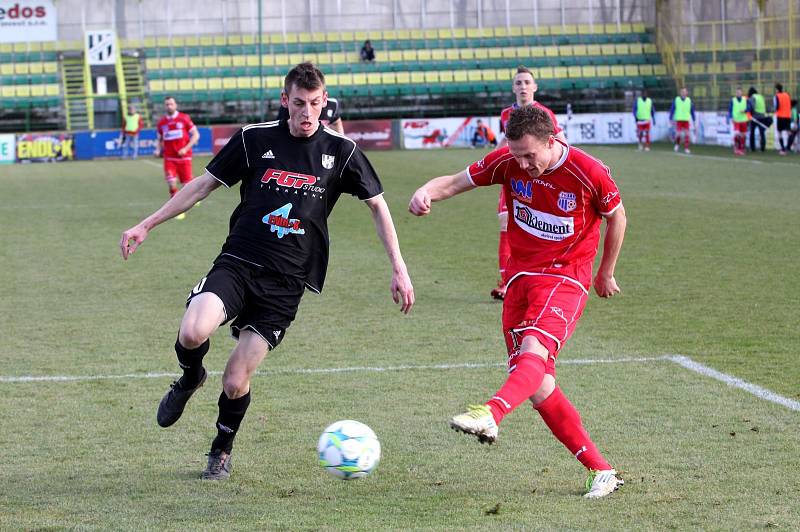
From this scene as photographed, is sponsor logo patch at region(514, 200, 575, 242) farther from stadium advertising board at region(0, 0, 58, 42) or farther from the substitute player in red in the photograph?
stadium advertising board at region(0, 0, 58, 42)

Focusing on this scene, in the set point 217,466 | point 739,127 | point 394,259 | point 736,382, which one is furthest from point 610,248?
point 739,127

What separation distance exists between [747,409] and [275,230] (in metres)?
2.75

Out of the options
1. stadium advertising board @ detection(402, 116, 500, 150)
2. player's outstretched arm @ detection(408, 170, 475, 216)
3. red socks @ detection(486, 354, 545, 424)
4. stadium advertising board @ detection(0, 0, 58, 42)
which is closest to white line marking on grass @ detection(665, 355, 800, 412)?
red socks @ detection(486, 354, 545, 424)

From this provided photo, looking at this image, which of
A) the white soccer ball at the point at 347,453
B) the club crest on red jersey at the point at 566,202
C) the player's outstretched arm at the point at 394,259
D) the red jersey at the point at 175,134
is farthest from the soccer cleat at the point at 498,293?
the red jersey at the point at 175,134

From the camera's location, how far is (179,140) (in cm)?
1912

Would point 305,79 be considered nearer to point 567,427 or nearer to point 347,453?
point 347,453

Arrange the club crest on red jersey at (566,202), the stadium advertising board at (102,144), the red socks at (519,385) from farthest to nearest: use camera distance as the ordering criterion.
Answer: the stadium advertising board at (102,144) < the club crest on red jersey at (566,202) < the red socks at (519,385)

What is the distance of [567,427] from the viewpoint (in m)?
5.06

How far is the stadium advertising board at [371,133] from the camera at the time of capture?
124ft

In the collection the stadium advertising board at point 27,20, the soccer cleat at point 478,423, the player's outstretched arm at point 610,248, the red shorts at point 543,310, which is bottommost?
the soccer cleat at point 478,423

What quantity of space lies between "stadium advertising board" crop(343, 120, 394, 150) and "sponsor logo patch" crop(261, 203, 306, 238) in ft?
107

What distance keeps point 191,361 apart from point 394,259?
1.01m

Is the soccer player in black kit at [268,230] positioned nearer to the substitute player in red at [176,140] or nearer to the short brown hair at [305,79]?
the short brown hair at [305,79]

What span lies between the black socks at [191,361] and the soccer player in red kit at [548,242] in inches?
44.8
